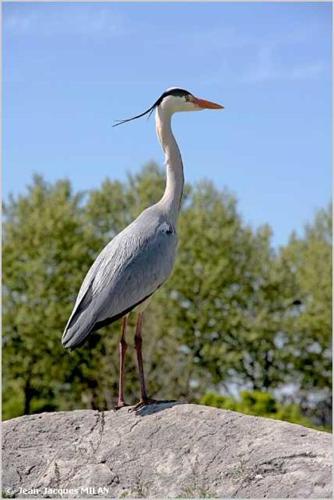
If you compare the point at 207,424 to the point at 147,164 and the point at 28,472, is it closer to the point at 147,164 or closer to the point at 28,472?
the point at 28,472

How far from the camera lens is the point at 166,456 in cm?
802

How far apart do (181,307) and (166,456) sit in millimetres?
21654

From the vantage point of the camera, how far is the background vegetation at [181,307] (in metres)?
28.5

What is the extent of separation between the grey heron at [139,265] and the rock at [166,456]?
0.47m

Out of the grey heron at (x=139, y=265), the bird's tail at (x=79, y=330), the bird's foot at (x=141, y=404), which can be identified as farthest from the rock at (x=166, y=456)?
the bird's tail at (x=79, y=330)

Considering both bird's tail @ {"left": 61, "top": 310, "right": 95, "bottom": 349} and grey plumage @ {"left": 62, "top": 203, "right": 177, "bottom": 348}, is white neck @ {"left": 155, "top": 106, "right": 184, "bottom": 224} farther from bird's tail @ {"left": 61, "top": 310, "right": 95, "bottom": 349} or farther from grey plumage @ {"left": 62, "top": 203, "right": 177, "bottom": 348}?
bird's tail @ {"left": 61, "top": 310, "right": 95, "bottom": 349}

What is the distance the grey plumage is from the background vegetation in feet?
60.3

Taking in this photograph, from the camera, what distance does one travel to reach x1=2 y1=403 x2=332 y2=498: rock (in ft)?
24.8

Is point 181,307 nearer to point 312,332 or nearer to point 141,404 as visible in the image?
point 312,332

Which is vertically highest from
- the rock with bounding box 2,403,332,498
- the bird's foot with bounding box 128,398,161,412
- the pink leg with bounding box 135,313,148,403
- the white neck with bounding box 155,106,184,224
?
the white neck with bounding box 155,106,184,224

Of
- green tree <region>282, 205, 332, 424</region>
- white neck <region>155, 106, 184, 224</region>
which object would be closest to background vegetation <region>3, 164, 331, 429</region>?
green tree <region>282, 205, 332, 424</region>

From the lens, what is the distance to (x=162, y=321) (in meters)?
→ 28.4

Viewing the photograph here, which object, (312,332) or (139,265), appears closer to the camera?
(139,265)

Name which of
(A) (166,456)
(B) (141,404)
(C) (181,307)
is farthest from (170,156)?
(C) (181,307)
